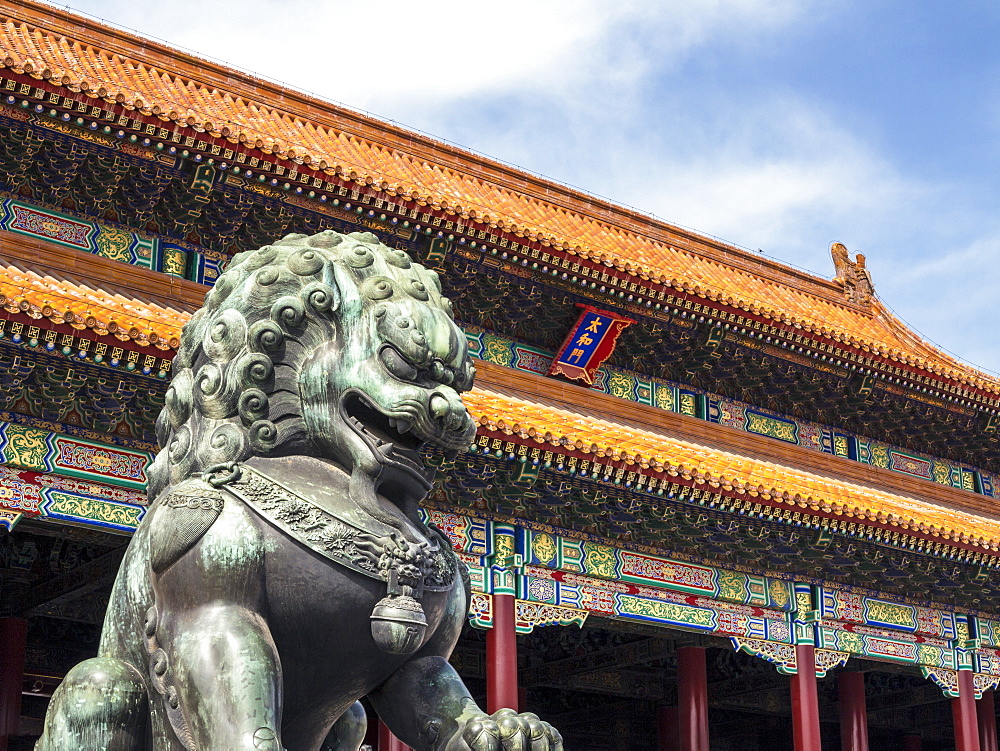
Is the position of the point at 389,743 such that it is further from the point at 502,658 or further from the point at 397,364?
the point at 397,364

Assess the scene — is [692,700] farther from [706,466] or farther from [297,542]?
[297,542]

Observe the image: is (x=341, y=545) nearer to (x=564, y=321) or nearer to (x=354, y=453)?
(x=354, y=453)

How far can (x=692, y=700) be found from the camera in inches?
471

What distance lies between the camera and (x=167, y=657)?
8.76ft

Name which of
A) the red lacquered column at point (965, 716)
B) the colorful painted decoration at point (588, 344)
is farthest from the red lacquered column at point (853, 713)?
the colorful painted decoration at point (588, 344)

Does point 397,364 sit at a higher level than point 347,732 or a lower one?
higher

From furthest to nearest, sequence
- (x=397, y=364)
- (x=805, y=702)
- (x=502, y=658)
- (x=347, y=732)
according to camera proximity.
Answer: (x=805, y=702) < (x=502, y=658) < (x=347, y=732) < (x=397, y=364)

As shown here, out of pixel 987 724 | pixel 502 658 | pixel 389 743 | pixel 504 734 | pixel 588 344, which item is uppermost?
pixel 588 344

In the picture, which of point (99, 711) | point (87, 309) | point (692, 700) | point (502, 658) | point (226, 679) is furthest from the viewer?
point (692, 700)

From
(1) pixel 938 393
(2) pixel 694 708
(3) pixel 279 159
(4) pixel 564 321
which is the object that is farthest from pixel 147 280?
(1) pixel 938 393

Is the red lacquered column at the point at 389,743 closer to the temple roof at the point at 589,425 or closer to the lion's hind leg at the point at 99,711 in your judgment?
the temple roof at the point at 589,425

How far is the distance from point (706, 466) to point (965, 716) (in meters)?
4.65

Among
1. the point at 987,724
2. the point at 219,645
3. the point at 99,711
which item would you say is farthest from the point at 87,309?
the point at 987,724

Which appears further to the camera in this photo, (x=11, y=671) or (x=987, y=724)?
(x=987, y=724)
